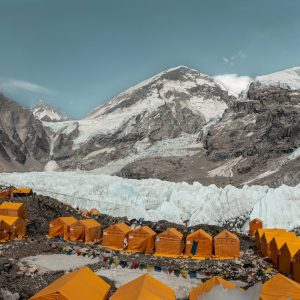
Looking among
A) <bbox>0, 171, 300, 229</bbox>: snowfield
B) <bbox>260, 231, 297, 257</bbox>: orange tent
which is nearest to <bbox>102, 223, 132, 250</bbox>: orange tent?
<bbox>260, 231, 297, 257</bbox>: orange tent

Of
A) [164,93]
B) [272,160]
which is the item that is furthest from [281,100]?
[164,93]

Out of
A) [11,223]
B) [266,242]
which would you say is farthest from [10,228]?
[266,242]

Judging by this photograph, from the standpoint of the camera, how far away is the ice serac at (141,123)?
145750mm

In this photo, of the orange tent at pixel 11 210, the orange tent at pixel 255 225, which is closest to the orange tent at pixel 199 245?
the orange tent at pixel 255 225

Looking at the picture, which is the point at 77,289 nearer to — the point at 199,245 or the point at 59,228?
the point at 199,245

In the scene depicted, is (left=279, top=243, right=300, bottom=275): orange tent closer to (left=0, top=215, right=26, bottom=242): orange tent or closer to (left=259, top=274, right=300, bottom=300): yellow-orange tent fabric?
(left=259, top=274, right=300, bottom=300): yellow-orange tent fabric

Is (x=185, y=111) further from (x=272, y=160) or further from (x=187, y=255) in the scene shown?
(x=187, y=255)

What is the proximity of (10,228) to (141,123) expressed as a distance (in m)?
132

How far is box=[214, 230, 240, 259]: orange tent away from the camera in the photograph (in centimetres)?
2177

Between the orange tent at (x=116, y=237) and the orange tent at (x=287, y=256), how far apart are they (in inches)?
334

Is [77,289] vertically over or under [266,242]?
under

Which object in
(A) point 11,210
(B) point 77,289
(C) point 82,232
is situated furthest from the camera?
(A) point 11,210

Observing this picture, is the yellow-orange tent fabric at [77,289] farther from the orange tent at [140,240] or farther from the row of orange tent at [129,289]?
the orange tent at [140,240]

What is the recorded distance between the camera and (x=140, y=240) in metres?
22.4
